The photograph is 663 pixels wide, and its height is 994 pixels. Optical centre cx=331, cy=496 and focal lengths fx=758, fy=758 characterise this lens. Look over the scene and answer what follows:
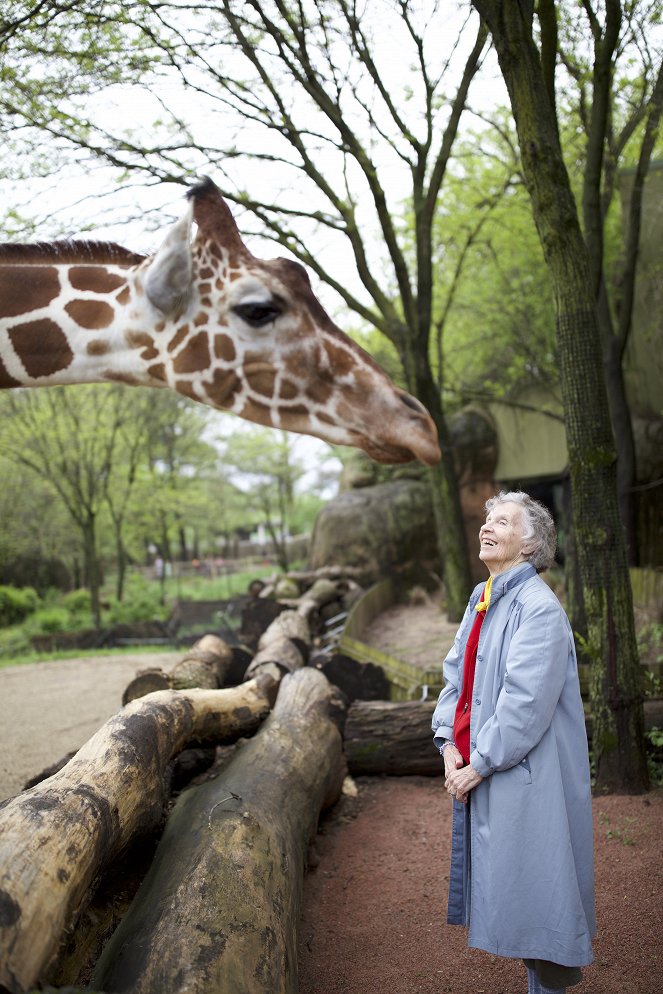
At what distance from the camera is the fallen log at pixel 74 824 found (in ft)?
7.07

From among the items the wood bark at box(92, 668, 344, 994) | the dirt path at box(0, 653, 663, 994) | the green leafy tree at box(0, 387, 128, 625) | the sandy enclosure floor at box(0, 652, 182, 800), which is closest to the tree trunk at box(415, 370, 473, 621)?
the sandy enclosure floor at box(0, 652, 182, 800)

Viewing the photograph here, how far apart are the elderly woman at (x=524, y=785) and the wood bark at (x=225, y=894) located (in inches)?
28.8

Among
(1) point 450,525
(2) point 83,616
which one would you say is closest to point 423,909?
(1) point 450,525

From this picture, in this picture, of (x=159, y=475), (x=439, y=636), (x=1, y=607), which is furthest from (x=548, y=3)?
(x=159, y=475)

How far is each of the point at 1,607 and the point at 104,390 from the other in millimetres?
6431

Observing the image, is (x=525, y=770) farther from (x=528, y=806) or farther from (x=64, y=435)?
(x=64, y=435)

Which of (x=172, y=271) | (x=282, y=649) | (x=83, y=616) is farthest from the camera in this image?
(x=83, y=616)

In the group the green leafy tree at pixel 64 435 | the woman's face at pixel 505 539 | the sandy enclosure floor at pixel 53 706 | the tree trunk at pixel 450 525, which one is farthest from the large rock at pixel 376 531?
the woman's face at pixel 505 539

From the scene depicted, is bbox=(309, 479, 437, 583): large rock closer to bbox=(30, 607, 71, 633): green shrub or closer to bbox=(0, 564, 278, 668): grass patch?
bbox=(0, 564, 278, 668): grass patch

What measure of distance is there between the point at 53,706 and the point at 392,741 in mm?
4678

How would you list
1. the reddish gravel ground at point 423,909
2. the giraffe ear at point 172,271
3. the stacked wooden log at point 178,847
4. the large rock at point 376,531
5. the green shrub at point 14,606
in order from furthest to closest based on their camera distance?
the green shrub at point 14,606 < the large rock at point 376,531 < the reddish gravel ground at point 423,909 < the giraffe ear at point 172,271 < the stacked wooden log at point 178,847

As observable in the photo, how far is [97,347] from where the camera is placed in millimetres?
3023

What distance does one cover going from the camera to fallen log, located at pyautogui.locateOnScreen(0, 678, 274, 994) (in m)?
2.16

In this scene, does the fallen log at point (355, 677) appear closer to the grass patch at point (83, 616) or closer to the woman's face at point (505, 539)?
the woman's face at point (505, 539)
